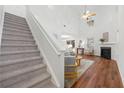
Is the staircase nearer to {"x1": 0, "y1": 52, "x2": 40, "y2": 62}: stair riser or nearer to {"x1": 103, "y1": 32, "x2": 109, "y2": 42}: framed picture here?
{"x1": 0, "y1": 52, "x2": 40, "y2": 62}: stair riser

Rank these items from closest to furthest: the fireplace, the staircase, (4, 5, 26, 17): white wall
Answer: the staircase → (4, 5, 26, 17): white wall → the fireplace

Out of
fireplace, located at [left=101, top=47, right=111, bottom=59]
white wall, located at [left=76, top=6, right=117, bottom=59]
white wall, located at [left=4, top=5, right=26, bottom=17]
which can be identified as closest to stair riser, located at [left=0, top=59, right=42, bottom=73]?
white wall, located at [left=4, top=5, right=26, bottom=17]

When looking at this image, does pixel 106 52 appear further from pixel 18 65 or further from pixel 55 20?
pixel 18 65

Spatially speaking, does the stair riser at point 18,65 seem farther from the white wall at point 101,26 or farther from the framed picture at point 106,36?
the framed picture at point 106,36

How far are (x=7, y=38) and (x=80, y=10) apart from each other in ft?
35.6

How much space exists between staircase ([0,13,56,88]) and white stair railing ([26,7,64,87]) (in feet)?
0.54

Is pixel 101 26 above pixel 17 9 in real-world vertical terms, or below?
below

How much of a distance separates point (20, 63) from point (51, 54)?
2.86 feet

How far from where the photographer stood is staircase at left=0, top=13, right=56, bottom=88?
2394mm

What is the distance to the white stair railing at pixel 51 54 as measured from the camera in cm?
286

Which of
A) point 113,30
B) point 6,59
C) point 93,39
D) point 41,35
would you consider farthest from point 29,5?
point 93,39

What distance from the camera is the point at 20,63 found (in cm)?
286

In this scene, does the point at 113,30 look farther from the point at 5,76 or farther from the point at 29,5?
the point at 5,76

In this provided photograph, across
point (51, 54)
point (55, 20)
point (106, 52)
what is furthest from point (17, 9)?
point (106, 52)
